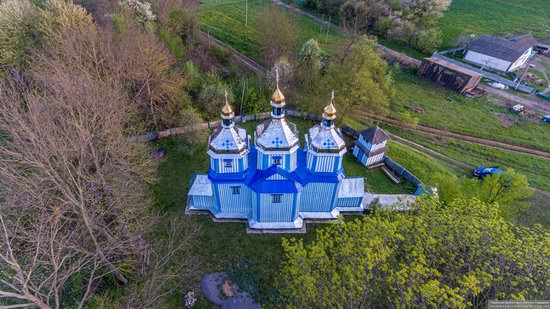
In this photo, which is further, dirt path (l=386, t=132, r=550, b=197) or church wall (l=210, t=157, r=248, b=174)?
dirt path (l=386, t=132, r=550, b=197)

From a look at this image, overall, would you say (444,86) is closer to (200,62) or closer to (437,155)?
(437,155)

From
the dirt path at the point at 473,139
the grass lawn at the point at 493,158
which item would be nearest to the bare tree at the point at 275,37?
the dirt path at the point at 473,139

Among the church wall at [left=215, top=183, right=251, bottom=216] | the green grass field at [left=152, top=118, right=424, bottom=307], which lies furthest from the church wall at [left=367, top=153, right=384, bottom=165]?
the church wall at [left=215, top=183, right=251, bottom=216]

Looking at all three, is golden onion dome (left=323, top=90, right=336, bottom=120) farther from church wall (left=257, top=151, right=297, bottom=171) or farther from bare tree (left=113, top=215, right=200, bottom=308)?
bare tree (left=113, top=215, right=200, bottom=308)

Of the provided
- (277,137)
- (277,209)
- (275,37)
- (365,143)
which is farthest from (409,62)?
(277,209)

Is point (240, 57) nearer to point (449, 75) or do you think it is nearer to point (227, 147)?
point (227, 147)

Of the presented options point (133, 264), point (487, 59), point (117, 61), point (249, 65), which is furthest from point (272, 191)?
point (487, 59)

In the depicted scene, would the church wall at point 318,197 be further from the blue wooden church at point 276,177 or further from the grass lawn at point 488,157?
the grass lawn at point 488,157
